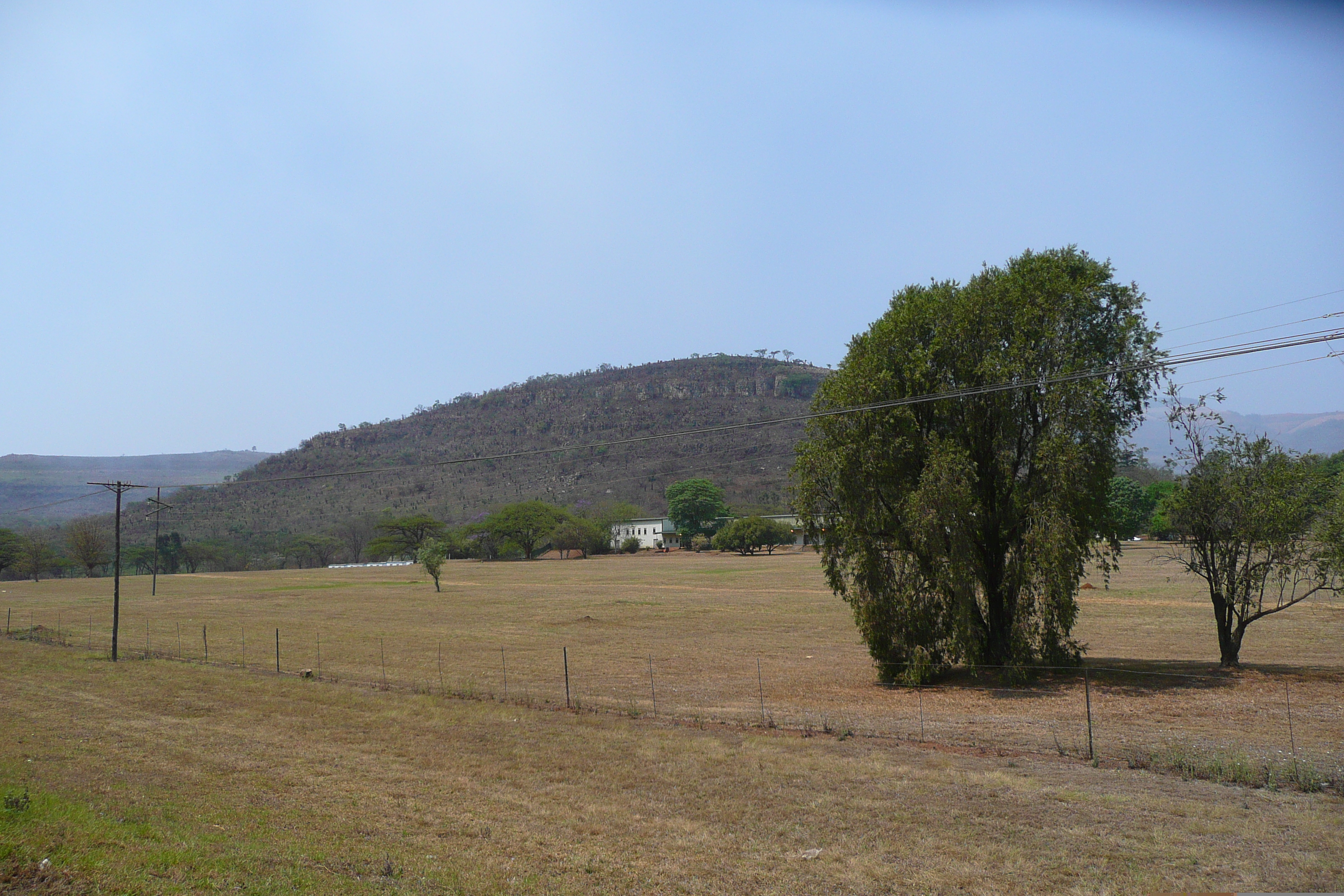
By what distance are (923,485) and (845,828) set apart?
13849 mm

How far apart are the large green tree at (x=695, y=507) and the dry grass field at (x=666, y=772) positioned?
113648 millimetres

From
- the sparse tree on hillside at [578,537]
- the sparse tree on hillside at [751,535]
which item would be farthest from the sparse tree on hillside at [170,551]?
the sparse tree on hillside at [751,535]

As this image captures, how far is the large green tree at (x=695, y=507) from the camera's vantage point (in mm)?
148625

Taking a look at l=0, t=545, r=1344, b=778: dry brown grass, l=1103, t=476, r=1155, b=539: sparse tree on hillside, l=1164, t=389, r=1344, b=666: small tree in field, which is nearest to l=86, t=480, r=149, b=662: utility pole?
l=0, t=545, r=1344, b=778: dry brown grass

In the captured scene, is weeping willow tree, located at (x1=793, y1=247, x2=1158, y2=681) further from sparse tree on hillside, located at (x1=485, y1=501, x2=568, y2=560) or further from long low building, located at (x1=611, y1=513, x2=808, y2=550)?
long low building, located at (x1=611, y1=513, x2=808, y2=550)

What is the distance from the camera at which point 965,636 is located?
2400 cm

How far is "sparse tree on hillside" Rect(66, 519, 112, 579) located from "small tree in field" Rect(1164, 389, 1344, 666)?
128952 millimetres

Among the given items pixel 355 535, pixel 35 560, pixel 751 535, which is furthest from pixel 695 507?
pixel 35 560

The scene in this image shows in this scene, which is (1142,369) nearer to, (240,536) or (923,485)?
(923,485)

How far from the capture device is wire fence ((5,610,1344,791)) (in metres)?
15.7

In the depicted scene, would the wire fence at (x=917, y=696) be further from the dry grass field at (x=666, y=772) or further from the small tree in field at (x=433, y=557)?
the small tree in field at (x=433, y=557)

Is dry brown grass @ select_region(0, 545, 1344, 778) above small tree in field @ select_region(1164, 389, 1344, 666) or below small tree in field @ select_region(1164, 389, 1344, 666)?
below

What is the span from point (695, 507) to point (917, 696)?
12536cm

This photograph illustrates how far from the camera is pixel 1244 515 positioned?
23047 millimetres
